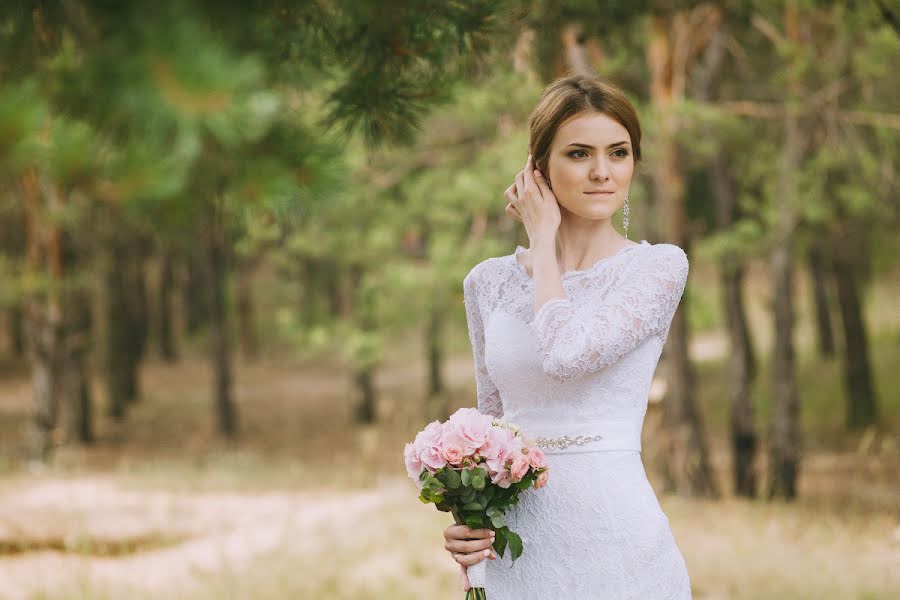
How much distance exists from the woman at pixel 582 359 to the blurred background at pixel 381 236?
63 centimetres

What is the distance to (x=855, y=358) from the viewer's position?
1775cm

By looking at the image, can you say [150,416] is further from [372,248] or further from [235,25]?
[235,25]

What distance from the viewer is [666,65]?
10852 mm

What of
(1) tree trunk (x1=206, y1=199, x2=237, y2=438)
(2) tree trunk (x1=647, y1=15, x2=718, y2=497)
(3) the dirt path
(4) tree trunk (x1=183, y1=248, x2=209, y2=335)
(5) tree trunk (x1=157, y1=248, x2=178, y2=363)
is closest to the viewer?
(3) the dirt path

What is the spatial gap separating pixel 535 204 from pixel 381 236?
31.3 feet

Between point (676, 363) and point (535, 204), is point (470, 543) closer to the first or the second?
point (535, 204)

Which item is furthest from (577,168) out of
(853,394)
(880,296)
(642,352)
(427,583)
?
(880,296)

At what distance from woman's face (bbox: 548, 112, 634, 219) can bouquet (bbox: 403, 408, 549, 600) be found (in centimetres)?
76

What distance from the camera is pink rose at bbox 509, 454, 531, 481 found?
240 cm

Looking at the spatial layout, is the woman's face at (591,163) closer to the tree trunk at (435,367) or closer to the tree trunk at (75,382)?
the tree trunk at (435,367)

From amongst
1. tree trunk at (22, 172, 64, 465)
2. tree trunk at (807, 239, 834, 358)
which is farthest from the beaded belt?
tree trunk at (807, 239, 834, 358)

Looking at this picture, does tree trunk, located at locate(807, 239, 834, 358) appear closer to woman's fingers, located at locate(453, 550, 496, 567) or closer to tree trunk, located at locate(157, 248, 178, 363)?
tree trunk, located at locate(157, 248, 178, 363)

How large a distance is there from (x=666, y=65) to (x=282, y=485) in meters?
6.98

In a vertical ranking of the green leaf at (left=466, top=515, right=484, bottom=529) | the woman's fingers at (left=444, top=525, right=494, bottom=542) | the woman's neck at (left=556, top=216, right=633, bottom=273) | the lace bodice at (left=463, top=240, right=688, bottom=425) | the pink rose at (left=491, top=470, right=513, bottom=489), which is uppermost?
the woman's neck at (left=556, top=216, right=633, bottom=273)
